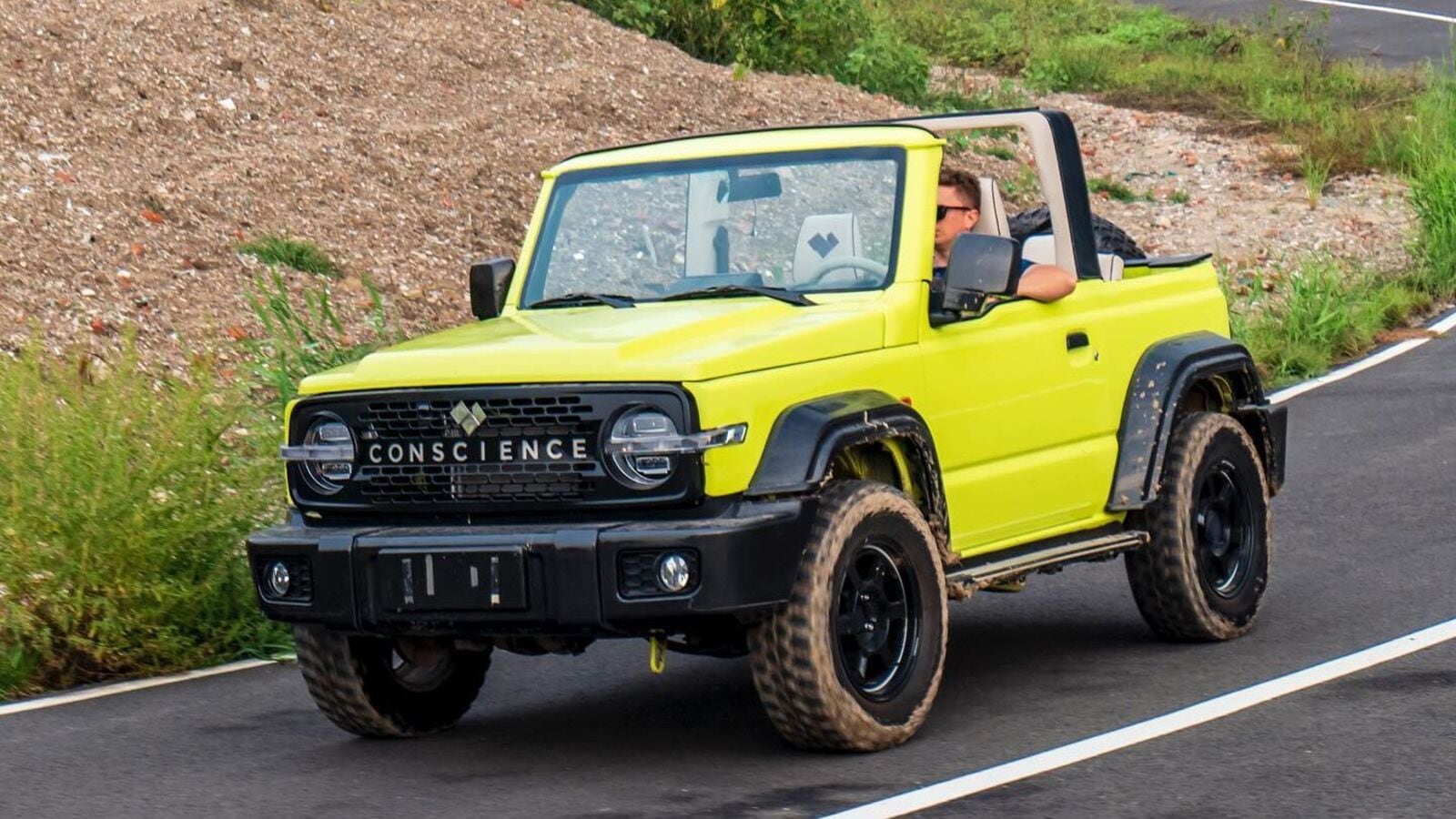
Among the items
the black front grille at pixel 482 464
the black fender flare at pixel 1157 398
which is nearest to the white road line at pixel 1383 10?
the black fender flare at pixel 1157 398

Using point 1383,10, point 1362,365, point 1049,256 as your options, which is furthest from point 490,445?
point 1383,10

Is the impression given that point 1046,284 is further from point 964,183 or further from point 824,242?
point 824,242

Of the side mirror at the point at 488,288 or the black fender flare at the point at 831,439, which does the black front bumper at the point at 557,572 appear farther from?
the side mirror at the point at 488,288

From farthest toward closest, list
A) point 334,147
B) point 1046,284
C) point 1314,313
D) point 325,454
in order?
point 334,147 < point 1314,313 < point 1046,284 < point 325,454

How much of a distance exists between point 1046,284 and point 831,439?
160 cm

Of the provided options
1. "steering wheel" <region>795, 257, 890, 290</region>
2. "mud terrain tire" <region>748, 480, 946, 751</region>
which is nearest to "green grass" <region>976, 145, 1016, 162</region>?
"steering wheel" <region>795, 257, 890, 290</region>

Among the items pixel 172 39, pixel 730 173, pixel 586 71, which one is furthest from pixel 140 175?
pixel 730 173

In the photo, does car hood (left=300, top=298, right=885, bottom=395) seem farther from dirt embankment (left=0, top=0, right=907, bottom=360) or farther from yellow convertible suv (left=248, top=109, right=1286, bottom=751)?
dirt embankment (left=0, top=0, right=907, bottom=360)

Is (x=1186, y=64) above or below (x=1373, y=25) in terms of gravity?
below

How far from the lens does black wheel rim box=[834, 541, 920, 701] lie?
7023mm

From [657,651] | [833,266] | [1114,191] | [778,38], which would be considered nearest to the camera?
[657,651]

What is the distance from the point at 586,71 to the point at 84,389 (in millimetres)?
11952

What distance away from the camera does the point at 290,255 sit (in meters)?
16.3

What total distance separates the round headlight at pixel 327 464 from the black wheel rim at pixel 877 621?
1557 millimetres
